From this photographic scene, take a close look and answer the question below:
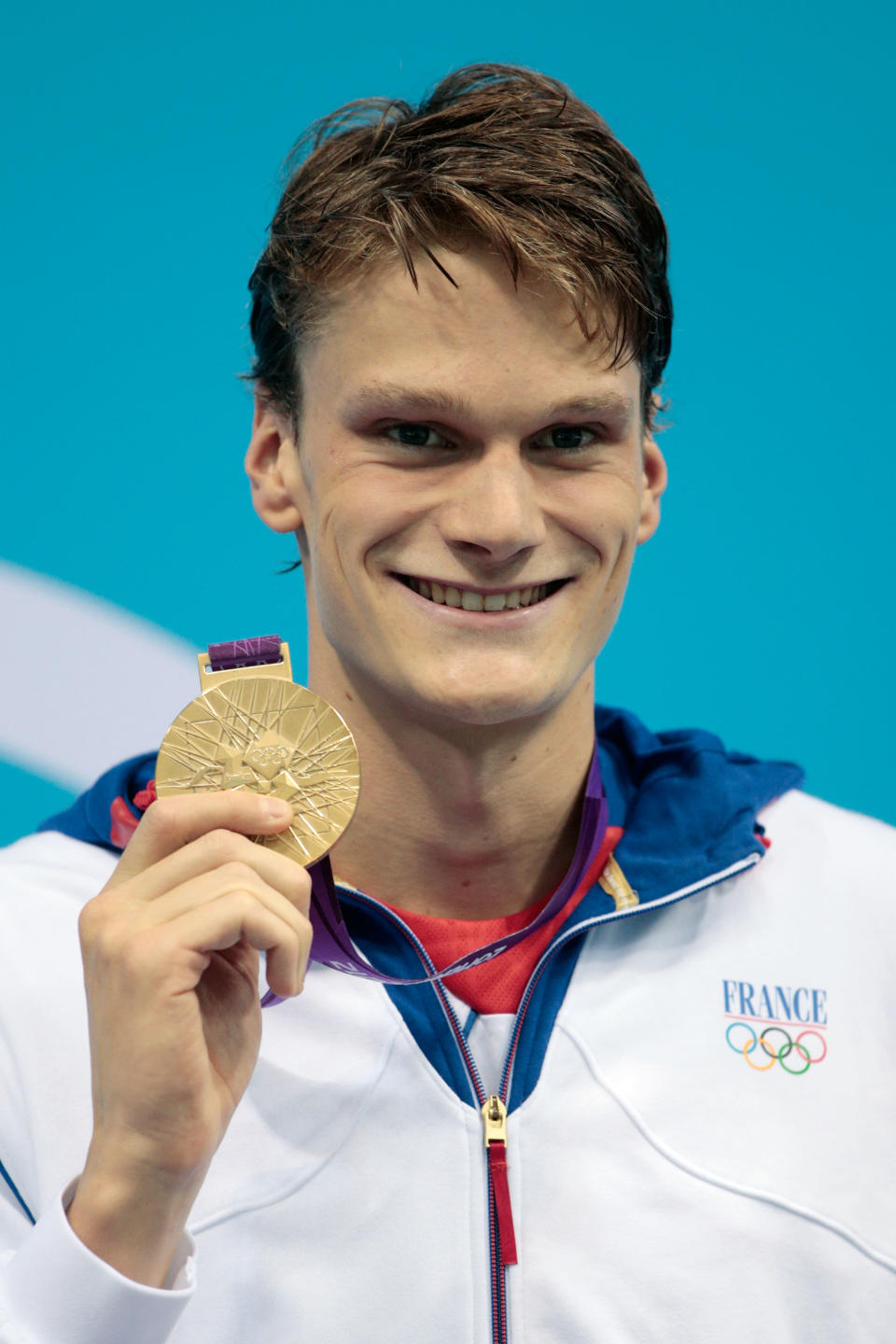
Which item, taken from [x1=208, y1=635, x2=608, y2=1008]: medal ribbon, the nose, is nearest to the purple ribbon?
[x1=208, y1=635, x2=608, y2=1008]: medal ribbon

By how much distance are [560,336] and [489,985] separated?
0.69m

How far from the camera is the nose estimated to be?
146cm

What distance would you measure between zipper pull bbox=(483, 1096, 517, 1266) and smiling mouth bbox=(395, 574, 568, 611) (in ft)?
1.66

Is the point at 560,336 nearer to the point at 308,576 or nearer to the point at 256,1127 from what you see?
the point at 308,576

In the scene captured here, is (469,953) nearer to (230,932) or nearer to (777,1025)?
(777,1025)

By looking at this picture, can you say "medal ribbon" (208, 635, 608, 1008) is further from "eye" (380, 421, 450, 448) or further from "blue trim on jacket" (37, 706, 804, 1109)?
"eye" (380, 421, 450, 448)

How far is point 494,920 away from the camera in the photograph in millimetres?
1661

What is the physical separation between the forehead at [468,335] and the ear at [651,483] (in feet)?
0.94

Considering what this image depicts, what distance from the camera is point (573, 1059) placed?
1.53m

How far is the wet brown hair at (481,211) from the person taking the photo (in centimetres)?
148

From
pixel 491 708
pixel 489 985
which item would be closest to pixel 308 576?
pixel 491 708

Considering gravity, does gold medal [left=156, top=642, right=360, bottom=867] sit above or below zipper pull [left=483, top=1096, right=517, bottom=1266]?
above

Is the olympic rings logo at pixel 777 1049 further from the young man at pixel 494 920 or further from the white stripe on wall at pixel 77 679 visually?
the white stripe on wall at pixel 77 679

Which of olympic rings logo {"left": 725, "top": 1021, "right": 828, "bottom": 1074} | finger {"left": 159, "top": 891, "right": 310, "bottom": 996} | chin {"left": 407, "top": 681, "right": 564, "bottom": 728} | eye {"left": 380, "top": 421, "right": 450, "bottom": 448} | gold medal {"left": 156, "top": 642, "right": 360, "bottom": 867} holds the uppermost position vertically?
eye {"left": 380, "top": 421, "right": 450, "bottom": 448}
